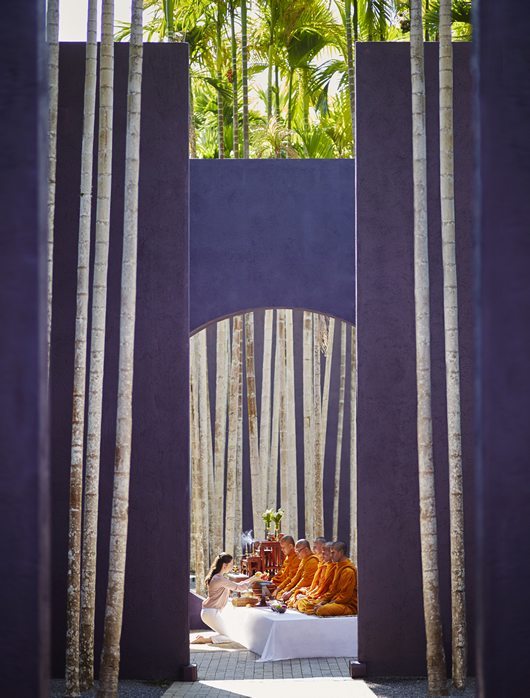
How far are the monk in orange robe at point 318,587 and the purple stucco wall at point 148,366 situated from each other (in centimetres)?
168

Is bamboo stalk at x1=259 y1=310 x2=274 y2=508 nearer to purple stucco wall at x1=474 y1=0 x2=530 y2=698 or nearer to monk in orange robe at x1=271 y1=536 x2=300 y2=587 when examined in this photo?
monk in orange robe at x1=271 y1=536 x2=300 y2=587

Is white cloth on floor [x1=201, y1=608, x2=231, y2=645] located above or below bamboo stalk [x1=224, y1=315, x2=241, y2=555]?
below

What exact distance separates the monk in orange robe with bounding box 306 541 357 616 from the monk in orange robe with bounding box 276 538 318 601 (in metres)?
0.69

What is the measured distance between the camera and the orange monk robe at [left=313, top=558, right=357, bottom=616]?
888 cm

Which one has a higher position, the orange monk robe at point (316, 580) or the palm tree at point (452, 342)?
the palm tree at point (452, 342)

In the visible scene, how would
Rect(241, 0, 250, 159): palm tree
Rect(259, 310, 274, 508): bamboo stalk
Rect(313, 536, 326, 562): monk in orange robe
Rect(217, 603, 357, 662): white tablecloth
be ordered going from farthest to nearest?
Rect(259, 310, 274, 508): bamboo stalk, Rect(241, 0, 250, 159): palm tree, Rect(313, 536, 326, 562): monk in orange robe, Rect(217, 603, 357, 662): white tablecloth

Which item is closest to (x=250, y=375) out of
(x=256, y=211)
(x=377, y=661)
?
(x=256, y=211)

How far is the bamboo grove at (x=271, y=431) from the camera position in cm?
1195

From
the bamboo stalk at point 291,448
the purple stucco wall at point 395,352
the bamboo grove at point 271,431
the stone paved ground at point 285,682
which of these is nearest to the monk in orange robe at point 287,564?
the bamboo grove at point 271,431

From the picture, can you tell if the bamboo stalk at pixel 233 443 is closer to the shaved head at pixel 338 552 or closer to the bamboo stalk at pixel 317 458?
the bamboo stalk at pixel 317 458

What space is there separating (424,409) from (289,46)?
25.1 feet

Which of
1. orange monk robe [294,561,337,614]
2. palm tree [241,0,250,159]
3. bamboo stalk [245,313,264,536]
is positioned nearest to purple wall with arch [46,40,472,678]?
orange monk robe [294,561,337,614]

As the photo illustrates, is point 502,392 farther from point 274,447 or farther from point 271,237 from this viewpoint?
point 274,447

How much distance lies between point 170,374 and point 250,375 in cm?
434
